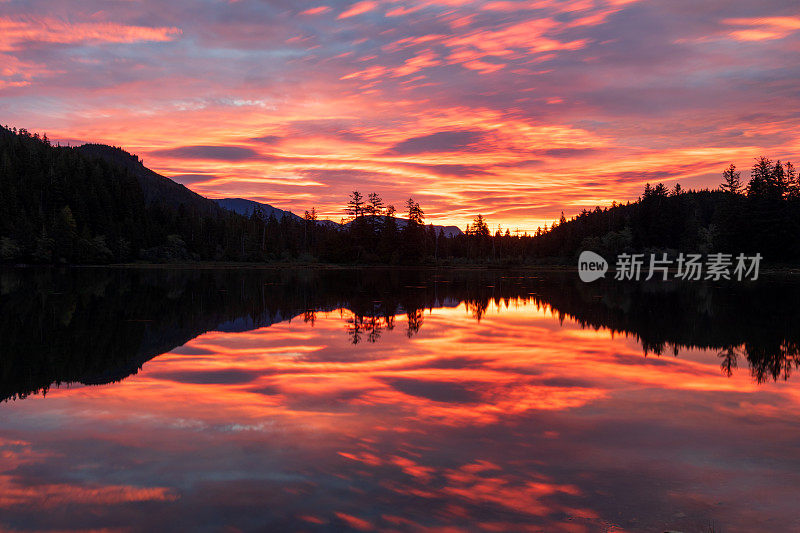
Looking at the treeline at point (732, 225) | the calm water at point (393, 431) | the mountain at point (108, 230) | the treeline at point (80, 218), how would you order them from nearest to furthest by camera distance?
the calm water at point (393, 431) < the treeline at point (732, 225) < the treeline at point (80, 218) < the mountain at point (108, 230)

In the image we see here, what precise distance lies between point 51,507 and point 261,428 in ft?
8.62

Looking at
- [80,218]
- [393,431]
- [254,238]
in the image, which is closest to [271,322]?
[393,431]

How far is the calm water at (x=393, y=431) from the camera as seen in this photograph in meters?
5.04

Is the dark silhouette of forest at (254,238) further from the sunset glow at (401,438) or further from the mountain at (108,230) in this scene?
the sunset glow at (401,438)

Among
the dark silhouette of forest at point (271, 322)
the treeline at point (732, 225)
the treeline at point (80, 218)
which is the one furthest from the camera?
the treeline at point (80, 218)

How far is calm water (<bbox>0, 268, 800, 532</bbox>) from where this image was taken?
199 inches

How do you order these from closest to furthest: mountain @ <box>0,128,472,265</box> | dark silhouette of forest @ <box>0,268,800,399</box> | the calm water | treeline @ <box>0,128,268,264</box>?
the calm water
dark silhouette of forest @ <box>0,268,800,399</box>
treeline @ <box>0,128,268,264</box>
mountain @ <box>0,128,472,265</box>

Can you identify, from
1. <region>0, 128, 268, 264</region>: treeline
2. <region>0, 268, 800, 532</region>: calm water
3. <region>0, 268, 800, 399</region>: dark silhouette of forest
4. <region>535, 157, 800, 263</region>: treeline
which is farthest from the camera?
<region>0, 128, 268, 264</region>: treeline

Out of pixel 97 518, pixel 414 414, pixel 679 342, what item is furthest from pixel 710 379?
pixel 97 518

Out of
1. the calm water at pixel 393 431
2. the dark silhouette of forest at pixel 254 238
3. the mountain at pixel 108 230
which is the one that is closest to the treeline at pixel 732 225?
the dark silhouette of forest at pixel 254 238

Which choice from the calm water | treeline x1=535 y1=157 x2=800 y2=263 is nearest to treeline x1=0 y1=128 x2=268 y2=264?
treeline x1=535 y1=157 x2=800 y2=263

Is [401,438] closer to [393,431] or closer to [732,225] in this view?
[393,431]

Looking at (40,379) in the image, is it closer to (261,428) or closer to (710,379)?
(261,428)

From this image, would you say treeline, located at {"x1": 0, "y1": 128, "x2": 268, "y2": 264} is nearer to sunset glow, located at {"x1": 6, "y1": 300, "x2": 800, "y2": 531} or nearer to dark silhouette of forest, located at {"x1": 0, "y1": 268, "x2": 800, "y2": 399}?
dark silhouette of forest, located at {"x1": 0, "y1": 268, "x2": 800, "y2": 399}
